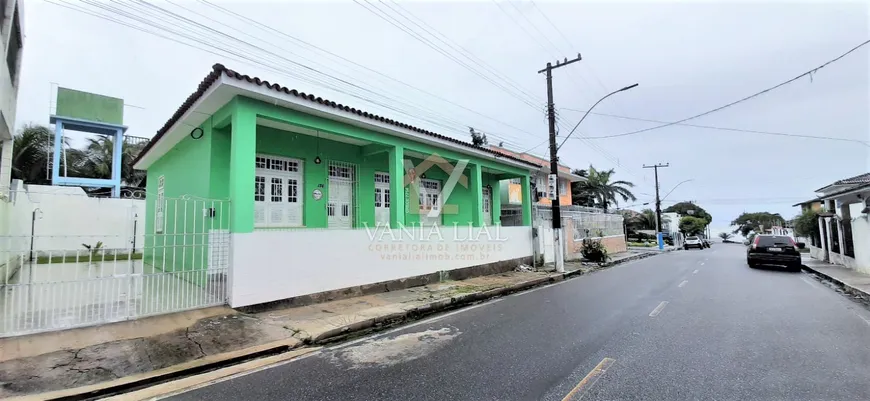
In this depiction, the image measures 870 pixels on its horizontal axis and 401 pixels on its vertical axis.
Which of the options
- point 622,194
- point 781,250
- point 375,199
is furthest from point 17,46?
point 622,194

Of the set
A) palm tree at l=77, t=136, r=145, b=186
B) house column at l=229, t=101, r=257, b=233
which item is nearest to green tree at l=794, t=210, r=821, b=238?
house column at l=229, t=101, r=257, b=233

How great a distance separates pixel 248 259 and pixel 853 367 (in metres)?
8.19

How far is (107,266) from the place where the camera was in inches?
475

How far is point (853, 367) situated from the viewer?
4164mm

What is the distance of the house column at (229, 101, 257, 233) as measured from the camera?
6.70 m

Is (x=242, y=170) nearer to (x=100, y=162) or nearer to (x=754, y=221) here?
(x=100, y=162)

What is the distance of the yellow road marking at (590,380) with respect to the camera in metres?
3.49

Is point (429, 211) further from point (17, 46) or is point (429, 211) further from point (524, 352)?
point (17, 46)

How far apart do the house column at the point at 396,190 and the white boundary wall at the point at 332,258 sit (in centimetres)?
35

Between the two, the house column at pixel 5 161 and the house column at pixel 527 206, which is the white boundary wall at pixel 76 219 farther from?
the house column at pixel 527 206

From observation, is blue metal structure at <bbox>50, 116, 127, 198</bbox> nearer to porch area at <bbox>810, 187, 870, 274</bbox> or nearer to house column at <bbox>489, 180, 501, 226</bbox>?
house column at <bbox>489, 180, 501, 226</bbox>

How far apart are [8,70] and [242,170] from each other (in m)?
Result: 7.89

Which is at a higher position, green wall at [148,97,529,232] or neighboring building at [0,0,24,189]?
neighboring building at [0,0,24,189]

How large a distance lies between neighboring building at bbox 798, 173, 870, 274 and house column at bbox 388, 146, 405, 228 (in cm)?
1342
